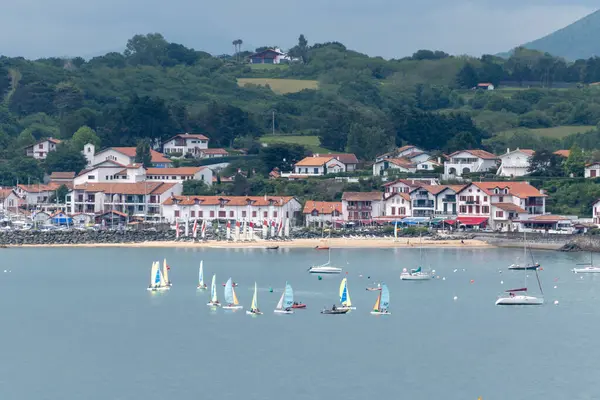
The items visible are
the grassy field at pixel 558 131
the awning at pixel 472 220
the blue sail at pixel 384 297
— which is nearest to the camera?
the blue sail at pixel 384 297

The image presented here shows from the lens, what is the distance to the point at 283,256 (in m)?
70.6

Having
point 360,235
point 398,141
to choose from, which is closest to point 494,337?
point 360,235

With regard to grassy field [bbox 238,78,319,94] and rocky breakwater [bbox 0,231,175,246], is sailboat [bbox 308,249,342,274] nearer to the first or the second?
rocky breakwater [bbox 0,231,175,246]

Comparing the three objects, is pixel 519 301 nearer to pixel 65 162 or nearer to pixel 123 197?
pixel 123 197

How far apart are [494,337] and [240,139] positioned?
63.7 m

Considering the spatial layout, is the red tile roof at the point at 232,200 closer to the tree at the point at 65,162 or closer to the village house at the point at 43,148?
the tree at the point at 65,162

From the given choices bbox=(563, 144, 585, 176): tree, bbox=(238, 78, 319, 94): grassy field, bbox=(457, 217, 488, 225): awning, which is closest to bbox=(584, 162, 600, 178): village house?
bbox=(563, 144, 585, 176): tree

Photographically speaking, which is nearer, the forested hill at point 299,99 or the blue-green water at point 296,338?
the blue-green water at point 296,338

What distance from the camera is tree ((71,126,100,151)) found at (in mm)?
100125

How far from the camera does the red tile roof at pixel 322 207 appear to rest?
81.2m

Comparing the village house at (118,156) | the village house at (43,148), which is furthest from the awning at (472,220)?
the village house at (43,148)

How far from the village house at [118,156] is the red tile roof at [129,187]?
175 inches

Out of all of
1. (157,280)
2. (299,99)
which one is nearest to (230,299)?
(157,280)

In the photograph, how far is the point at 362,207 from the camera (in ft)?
268
